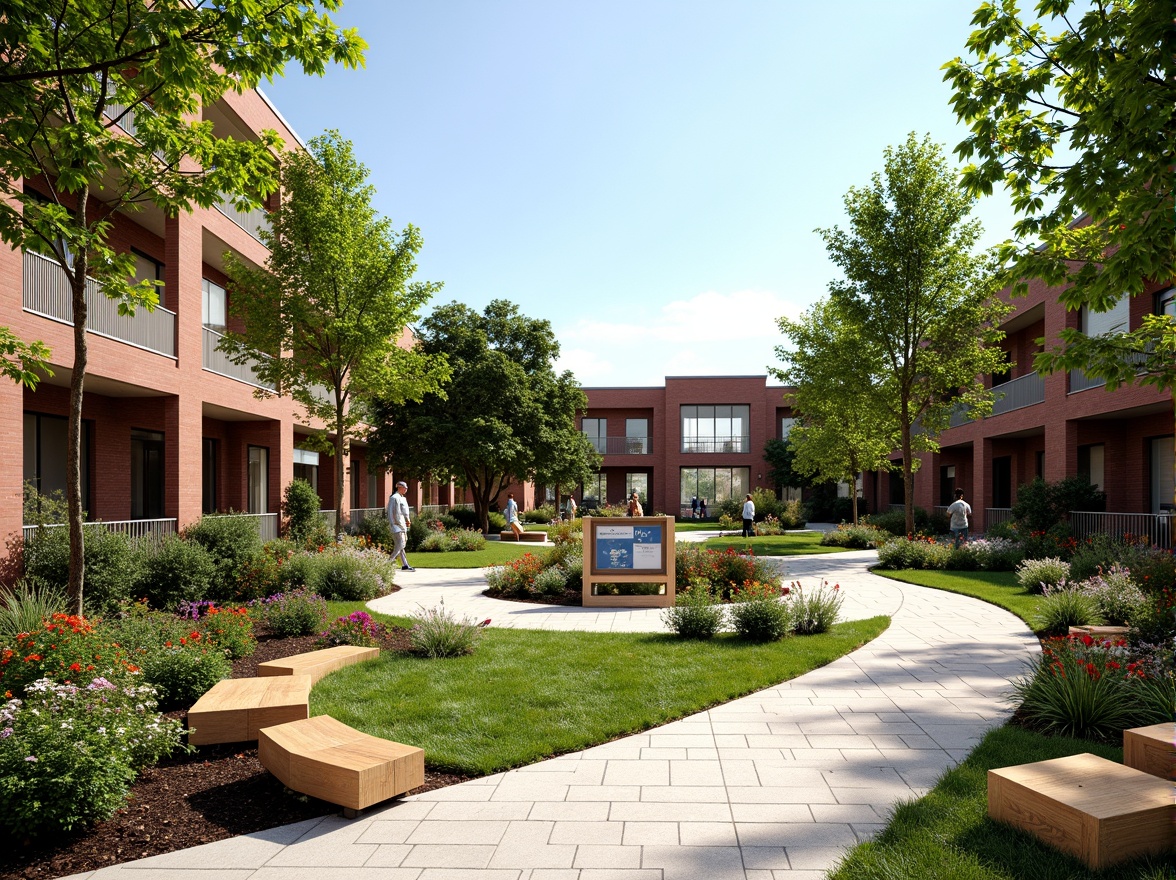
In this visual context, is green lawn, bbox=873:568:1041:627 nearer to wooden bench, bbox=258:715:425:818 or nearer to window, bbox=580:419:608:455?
wooden bench, bbox=258:715:425:818

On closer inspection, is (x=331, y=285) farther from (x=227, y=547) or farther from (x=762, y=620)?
(x=762, y=620)

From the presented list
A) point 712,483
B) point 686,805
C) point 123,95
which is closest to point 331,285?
point 123,95

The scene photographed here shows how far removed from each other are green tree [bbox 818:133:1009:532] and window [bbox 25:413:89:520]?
1969cm

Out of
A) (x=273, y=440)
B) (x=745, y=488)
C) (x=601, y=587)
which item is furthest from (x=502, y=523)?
(x=601, y=587)

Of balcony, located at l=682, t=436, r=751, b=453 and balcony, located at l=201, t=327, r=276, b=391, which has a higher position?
balcony, located at l=201, t=327, r=276, b=391

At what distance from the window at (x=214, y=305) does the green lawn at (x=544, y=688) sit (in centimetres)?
1391

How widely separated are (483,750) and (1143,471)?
829 inches

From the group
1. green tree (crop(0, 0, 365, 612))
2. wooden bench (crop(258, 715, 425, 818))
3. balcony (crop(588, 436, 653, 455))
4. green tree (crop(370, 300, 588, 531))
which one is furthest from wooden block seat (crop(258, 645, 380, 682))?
balcony (crop(588, 436, 653, 455))

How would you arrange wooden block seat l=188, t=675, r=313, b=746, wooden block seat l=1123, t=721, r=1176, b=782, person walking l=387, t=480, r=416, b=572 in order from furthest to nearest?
person walking l=387, t=480, r=416, b=572, wooden block seat l=188, t=675, r=313, b=746, wooden block seat l=1123, t=721, r=1176, b=782

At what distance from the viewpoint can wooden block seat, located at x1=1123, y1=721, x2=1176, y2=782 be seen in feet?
13.4

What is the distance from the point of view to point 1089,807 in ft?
11.5

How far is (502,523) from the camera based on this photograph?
34.5 m

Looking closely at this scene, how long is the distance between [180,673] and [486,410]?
2044 centimetres

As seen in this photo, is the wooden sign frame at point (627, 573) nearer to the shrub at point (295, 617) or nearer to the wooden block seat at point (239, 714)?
the shrub at point (295, 617)
